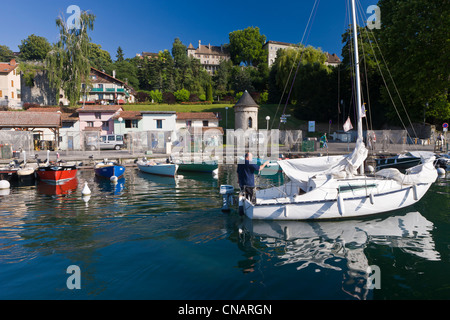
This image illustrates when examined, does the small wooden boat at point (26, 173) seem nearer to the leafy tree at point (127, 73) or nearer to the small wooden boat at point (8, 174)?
the small wooden boat at point (8, 174)

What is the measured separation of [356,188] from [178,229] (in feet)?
24.8

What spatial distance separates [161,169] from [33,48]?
96.4 meters

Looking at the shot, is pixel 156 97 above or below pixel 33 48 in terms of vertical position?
below

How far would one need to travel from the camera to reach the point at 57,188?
20.5m

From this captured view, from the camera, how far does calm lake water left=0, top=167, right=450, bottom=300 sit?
730 centimetres

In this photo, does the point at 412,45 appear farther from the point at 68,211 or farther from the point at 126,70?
the point at 126,70

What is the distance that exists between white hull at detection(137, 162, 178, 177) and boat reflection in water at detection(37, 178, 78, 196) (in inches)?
229

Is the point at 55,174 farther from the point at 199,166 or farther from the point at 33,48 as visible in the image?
the point at 33,48

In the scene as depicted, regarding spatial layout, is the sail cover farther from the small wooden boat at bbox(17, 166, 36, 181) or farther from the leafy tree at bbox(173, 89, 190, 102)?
the leafy tree at bbox(173, 89, 190, 102)

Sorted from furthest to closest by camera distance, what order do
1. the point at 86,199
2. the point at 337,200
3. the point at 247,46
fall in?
the point at 247,46 < the point at 86,199 < the point at 337,200

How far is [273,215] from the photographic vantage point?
1190cm

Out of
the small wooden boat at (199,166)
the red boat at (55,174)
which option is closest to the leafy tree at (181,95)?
the small wooden boat at (199,166)

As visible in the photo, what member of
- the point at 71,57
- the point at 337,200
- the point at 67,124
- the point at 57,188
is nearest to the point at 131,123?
the point at 67,124

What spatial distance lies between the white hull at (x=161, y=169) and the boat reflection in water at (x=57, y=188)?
19.1 feet
